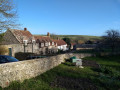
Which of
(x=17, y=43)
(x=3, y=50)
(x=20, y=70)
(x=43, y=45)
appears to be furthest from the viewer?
(x=43, y=45)

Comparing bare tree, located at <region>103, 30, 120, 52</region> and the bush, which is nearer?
the bush

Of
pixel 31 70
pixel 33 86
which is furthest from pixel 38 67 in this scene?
pixel 33 86

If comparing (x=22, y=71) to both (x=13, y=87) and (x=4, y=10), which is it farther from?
(x=4, y=10)

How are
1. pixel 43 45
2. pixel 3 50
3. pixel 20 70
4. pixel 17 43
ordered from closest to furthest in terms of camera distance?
pixel 20 70, pixel 3 50, pixel 17 43, pixel 43 45

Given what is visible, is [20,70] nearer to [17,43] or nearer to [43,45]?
[17,43]

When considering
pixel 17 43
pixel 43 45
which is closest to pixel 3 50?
pixel 17 43

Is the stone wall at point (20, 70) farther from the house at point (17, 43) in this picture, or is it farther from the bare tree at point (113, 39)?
the bare tree at point (113, 39)

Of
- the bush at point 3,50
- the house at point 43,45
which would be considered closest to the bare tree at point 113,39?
the house at point 43,45

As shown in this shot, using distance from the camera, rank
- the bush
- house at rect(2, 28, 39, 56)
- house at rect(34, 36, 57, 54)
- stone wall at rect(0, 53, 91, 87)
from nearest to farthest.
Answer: stone wall at rect(0, 53, 91, 87) → the bush → house at rect(2, 28, 39, 56) → house at rect(34, 36, 57, 54)

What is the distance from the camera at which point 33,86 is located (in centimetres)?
765

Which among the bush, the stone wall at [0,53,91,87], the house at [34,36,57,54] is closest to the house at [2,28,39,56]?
the bush

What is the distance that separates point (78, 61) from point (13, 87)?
1143cm

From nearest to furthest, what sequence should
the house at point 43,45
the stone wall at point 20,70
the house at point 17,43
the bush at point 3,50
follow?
the stone wall at point 20,70 < the bush at point 3,50 < the house at point 17,43 < the house at point 43,45

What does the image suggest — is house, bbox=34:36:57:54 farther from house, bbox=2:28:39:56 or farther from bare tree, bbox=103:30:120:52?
bare tree, bbox=103:30:120:52
